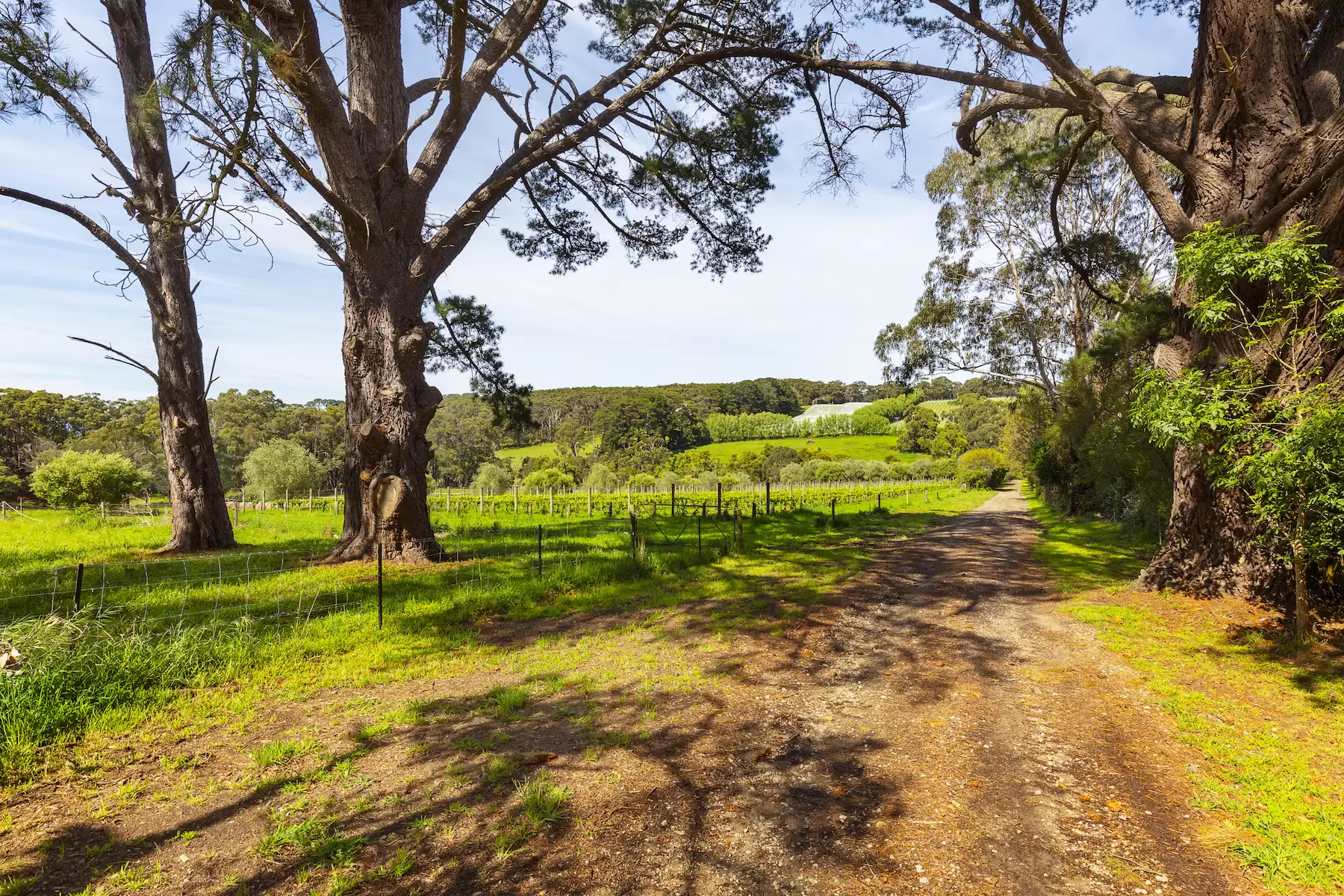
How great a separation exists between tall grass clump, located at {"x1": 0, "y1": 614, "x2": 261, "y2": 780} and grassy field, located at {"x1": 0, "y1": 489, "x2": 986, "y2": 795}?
1 cm

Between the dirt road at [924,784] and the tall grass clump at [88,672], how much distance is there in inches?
153

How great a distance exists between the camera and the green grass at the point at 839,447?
83.4 metres

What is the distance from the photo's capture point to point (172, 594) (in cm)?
703

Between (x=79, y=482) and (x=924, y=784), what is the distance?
29.6 m

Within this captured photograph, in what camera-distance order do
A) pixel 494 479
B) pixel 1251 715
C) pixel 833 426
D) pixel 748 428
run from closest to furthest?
pixel 1251 715 → pixel 494 479 → pixel 748 428 → pixel 833 426

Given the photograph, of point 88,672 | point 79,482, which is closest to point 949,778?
point 88,672

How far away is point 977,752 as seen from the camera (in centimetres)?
384

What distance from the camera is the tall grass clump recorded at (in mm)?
3871

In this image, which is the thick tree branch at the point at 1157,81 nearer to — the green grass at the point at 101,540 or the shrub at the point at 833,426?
the green grass at the point at 101,540

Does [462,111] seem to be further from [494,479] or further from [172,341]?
[494,479]

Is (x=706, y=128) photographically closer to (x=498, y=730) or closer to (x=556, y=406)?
(x=498, y=730)

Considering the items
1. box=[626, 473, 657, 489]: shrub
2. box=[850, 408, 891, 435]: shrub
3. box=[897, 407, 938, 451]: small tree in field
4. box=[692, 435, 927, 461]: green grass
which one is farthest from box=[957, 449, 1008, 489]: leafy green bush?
box=[850, 408, 891, 435]: shrub

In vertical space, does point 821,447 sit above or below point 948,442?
below

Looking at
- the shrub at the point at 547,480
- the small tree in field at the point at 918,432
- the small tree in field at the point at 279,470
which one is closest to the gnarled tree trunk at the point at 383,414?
the small tree in field at the point at 279,470
